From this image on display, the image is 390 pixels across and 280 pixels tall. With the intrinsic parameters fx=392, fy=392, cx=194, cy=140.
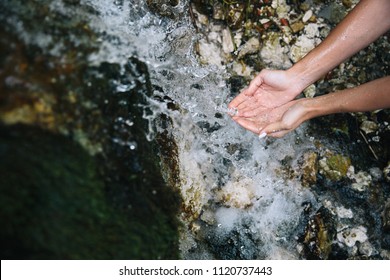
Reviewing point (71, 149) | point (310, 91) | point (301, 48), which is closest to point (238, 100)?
point (310, 91)

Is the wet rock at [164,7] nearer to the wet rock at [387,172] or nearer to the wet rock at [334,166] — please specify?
the wet rock at [334,166]

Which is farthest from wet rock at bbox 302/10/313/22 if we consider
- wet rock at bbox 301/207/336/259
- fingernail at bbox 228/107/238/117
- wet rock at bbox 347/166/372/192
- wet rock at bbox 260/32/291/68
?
wet rock at bbox 301/207/336/259

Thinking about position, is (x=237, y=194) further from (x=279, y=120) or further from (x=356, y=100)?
(x=356, y=100)

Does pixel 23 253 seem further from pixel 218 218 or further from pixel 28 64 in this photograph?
pixel 218 218

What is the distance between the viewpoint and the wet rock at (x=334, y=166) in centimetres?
283

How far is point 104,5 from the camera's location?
8.07 feet

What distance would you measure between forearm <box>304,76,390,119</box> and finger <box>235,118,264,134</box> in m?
0.31

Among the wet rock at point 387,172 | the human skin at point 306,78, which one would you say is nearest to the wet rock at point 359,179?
the wet rock at point 387,172

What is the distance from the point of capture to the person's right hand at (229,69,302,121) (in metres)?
2.58

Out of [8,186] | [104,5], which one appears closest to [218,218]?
[8,186]

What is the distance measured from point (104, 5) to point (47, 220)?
1.40 m

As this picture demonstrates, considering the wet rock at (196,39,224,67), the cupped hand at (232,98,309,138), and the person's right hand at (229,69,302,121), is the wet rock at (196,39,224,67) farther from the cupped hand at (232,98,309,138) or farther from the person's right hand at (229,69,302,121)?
the cupped hand at (232,98,309,138)

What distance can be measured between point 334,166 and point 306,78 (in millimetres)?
696

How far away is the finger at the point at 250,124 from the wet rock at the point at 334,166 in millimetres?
631
